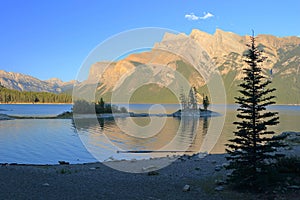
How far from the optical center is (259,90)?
14.3 meters

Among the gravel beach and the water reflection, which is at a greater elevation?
the gravel beach

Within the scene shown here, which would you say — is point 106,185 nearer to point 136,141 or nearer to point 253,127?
point 253,127

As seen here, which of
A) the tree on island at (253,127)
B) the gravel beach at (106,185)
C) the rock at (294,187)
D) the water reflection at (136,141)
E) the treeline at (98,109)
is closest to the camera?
the gravel beach at (106,185)

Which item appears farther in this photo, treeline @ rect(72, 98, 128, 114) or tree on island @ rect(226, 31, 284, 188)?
treeline @ rect(72, 98, 128, 114)

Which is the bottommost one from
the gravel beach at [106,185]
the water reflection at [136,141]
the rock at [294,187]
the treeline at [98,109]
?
the water reflection at [136,141]

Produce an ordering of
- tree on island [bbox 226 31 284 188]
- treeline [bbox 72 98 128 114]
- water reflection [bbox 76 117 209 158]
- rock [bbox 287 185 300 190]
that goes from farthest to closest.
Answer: treeline [bbox 72 98 128 114], water reflection [bbox 76 117 209 158], tree on island [bbox 226 31 284 188], rock [bbox 287 185 300 190]

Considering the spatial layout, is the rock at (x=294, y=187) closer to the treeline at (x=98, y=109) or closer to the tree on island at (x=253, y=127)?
the tree on island at (x=253, y=127)

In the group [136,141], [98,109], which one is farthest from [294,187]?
[98,109]

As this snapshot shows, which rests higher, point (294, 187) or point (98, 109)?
point (98, 109)

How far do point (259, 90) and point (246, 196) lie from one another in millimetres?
5022

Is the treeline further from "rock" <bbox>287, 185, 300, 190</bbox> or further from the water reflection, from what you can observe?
"rock" <bbox>287, 185, 300, 190</bbox>

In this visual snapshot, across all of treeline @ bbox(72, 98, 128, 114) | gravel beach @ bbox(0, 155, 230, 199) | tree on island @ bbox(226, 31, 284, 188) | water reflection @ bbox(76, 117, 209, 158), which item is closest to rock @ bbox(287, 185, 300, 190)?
tree on island @ bbox(226, 31, 284, 188)

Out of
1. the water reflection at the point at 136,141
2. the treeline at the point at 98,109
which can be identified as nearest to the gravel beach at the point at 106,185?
the water reflection at the point at 136,141

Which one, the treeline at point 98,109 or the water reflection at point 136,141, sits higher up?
the treeline at point 98,109
